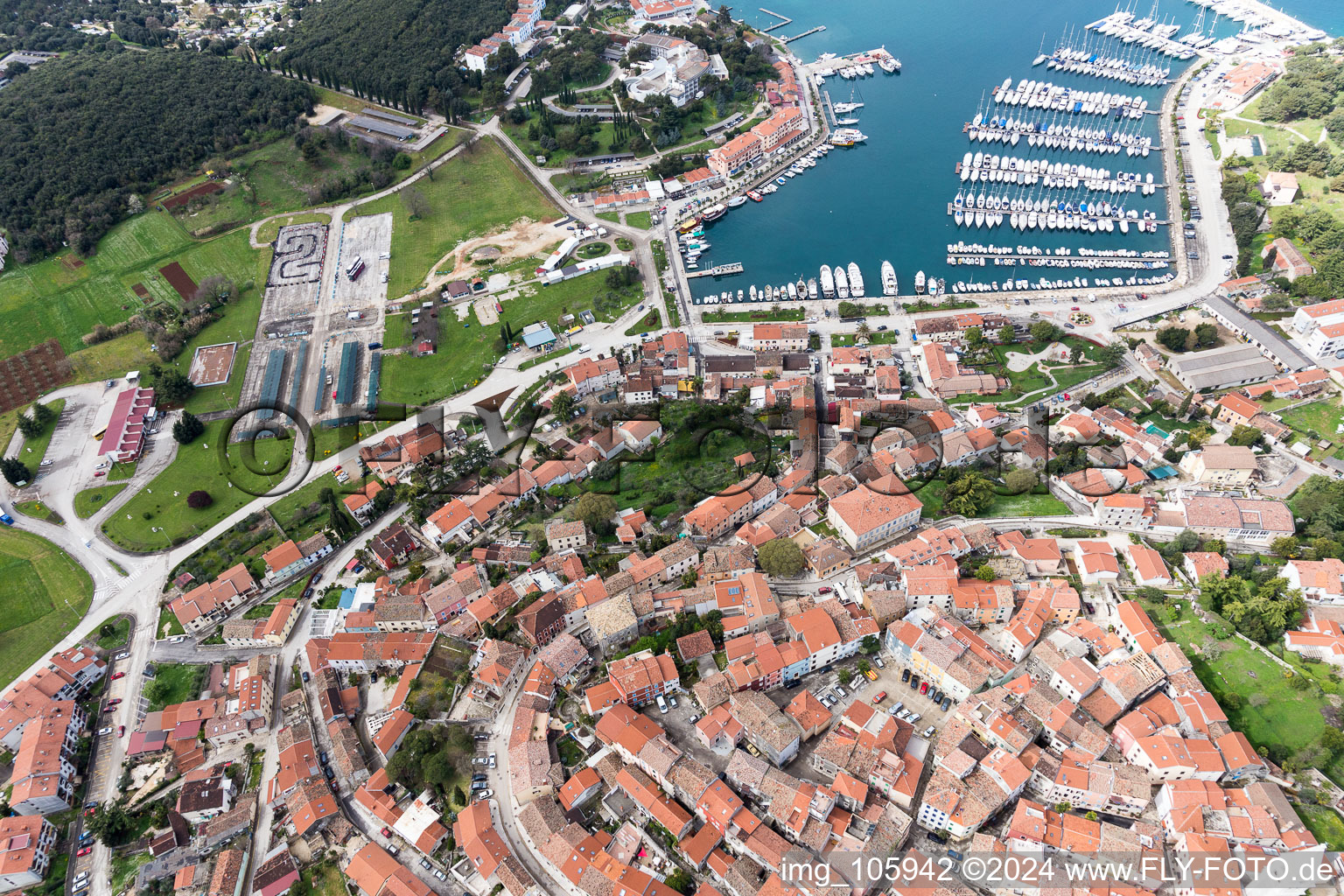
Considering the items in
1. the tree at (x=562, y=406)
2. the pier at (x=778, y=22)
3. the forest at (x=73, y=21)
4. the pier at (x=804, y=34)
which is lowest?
the tree at (x=562, y=406)

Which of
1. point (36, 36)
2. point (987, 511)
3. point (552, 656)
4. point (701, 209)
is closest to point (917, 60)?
point (701, 209)

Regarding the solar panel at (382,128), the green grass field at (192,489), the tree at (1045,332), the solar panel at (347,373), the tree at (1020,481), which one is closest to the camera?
Result: the tree at (1020,481)

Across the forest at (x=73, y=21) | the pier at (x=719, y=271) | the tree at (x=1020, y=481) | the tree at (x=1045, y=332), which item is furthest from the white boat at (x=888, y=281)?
the forest at (x=73, y=21)

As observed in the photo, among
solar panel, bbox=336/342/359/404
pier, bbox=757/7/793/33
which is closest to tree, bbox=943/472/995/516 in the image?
solar panel, bbox=336/342/359/404

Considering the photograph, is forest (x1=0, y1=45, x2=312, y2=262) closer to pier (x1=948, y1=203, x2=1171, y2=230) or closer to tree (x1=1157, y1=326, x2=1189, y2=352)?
pier (x1=948, y1=203, x2=1171, y2=230)

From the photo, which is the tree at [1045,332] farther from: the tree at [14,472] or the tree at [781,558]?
the tree at [14,472]

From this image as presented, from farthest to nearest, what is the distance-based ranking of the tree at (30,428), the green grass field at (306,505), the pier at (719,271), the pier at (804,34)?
the pier at (804,34) < the pier at (719,271) < the tree at (30,428) < the green grass field at (306,505)

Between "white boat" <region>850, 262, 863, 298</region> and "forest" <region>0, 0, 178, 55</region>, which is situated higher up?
"forest" <region>0, 0, 178, 55</region>
